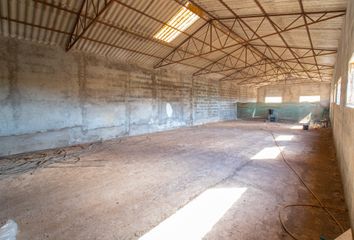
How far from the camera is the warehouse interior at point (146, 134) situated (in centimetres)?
301

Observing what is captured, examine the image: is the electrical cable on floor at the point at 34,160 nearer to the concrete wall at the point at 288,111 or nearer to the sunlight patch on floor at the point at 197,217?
the sunlight patch on floor at the point at 197,217

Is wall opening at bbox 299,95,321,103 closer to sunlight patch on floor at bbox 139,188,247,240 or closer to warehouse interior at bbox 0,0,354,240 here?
warehouse interior at bbox 0,0,354,240

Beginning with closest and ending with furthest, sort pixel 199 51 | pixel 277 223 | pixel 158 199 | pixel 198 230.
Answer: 1. pixel 198 230
2. pixel 277 223
3. pixel 158 199
4. pixel 199 51

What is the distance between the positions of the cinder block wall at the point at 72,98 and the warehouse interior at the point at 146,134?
0.04m

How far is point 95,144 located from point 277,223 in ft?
24.6

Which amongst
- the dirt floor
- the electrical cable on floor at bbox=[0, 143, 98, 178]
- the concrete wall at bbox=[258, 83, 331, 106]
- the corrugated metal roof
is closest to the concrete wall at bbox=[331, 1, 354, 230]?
the dirt floor

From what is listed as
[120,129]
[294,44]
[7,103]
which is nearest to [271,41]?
[294,44]

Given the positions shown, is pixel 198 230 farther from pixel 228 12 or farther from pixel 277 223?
pixel 228 12

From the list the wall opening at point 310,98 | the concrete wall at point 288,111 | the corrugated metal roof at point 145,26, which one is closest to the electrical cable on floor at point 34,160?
the corrugated metal roof at point 145,26

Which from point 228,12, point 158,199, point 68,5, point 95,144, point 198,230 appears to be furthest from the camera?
point 95,144

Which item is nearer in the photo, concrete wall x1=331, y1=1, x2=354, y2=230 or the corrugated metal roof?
concrete wall x1=331, y1=1, x2=354, y2=230

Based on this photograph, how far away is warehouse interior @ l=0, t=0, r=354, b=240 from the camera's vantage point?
301 centimetres

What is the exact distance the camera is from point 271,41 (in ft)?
34.6

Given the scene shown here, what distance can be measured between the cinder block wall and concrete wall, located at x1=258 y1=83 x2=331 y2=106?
18110 millimetres
